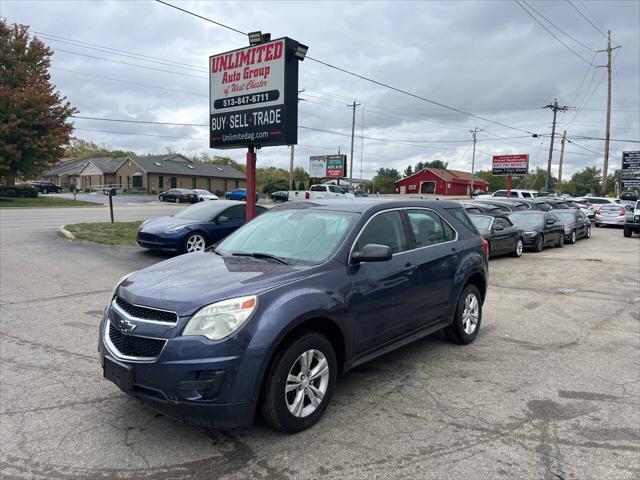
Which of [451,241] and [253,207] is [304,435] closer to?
[451,241]

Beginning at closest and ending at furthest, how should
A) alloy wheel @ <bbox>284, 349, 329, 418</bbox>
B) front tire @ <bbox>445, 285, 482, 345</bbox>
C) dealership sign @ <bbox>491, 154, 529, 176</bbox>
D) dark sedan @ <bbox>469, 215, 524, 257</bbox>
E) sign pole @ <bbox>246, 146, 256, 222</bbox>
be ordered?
alloy wheel @ <bbox>284, 349, 329, 418</bbox> → front tire @ <bbox>445, 285, 482, 345</bbox> → sign pole @ <bbox>246, 146, 256, 222</bbox> → dark sedan @ <bbox>469, 215, 524, 257</bbox> → dealership sign @ <bbox>491, 154, 529, 176</bbox>

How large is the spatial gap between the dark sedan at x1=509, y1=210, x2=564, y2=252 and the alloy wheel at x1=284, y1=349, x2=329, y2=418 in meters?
13.5

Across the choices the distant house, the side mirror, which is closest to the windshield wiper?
the side mirror

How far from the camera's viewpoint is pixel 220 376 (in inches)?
123

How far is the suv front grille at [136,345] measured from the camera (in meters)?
3.24

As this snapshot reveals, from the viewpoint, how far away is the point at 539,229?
1577cm

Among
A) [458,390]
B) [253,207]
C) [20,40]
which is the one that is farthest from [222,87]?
[20,40]

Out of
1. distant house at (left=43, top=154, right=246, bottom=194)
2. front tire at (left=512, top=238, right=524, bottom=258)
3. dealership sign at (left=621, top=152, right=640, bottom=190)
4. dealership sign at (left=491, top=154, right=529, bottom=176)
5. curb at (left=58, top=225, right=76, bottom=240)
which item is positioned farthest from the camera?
distant house at (left=43, top=154, right=246, bottom=194)

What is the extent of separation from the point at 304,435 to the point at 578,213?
20.5 metres

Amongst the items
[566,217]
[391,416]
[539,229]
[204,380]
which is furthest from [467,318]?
[566,217]

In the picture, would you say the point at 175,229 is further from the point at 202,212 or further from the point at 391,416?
the point at 391,416

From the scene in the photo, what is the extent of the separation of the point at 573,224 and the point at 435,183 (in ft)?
199

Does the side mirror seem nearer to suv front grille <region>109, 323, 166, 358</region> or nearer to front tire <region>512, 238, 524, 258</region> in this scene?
suv front grille <region>109, 323, 166, 358</region>

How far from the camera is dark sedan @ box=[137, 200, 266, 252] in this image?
1109cm
